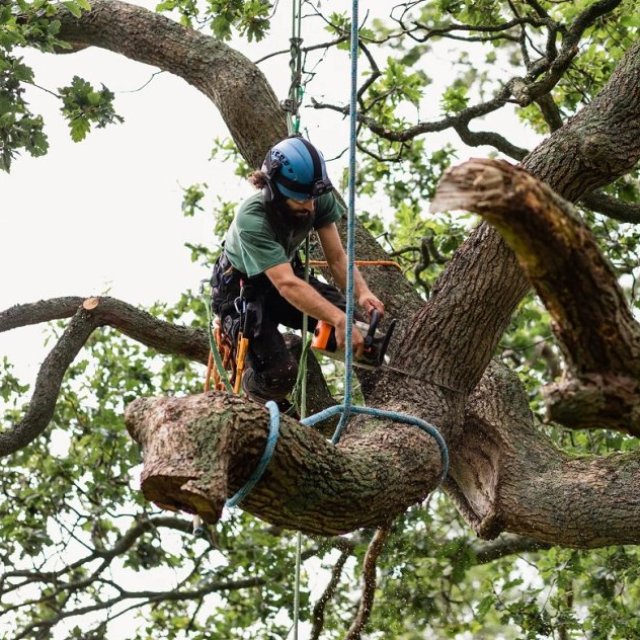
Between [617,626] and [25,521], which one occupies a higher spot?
[25,521]

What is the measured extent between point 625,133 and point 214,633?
450 cm

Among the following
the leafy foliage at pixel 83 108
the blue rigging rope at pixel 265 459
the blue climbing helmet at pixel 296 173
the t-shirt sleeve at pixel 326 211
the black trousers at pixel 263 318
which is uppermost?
the leafy foliage at pixel 83 108

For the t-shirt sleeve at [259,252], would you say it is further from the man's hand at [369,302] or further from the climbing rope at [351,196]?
the climbing rope at [351,196]

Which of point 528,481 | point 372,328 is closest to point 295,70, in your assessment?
point 372,328

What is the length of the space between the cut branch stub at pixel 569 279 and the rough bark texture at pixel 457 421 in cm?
103

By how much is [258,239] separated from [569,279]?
215 cm

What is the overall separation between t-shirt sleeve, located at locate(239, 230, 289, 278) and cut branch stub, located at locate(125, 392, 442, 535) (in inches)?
32.1

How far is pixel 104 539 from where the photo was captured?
27.6 feet

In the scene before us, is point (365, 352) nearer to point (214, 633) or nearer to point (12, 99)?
point (12, 99)

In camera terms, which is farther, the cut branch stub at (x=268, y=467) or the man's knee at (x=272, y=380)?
the man's knee at (x=272, y=380)

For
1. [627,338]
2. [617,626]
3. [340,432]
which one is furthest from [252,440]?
[617,626]

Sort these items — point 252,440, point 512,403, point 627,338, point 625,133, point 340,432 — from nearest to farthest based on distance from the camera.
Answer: point 627,338
point 252,440
point 340,432
point 625,133
point 512,403

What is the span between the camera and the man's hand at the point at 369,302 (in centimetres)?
483

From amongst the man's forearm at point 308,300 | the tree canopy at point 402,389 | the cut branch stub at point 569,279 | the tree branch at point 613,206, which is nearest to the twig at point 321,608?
the tree canopy at point 402,389
